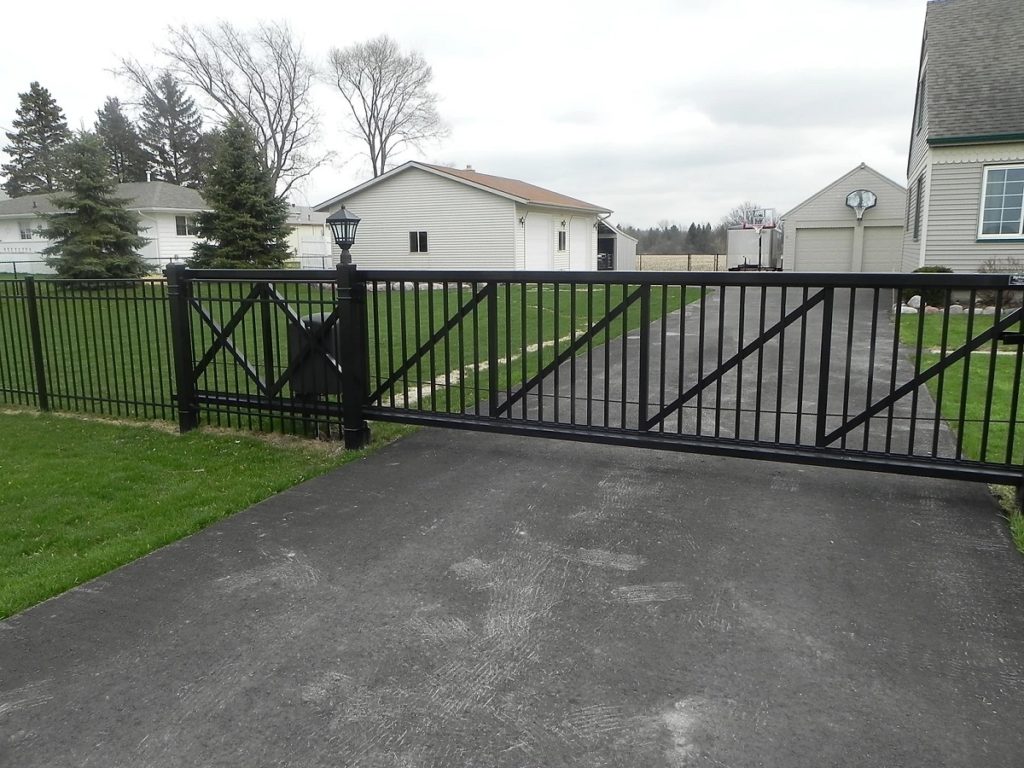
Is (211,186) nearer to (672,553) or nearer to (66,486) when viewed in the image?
(66,486)

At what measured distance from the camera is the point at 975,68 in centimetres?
1653

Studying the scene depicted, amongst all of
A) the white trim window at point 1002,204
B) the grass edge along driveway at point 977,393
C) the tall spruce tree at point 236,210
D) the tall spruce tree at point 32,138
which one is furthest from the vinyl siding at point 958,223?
the tall spruce tree at point 32,138

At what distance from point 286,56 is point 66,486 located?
131ft

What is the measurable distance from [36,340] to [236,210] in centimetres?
1808

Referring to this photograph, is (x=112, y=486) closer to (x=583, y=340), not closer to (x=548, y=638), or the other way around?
(x=583, y=340)

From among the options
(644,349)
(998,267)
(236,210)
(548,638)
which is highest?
(236,210)

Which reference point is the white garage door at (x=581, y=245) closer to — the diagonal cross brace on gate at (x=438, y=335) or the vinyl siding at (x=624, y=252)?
the vinyl siding at (x=624, y=252)

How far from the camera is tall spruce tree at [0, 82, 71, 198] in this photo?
54.8 m

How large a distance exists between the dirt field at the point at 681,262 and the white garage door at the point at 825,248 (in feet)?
45.0

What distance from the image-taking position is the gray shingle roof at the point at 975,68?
50.1 ft

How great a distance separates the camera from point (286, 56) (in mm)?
39438

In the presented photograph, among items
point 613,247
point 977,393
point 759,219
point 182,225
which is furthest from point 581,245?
point 977,393

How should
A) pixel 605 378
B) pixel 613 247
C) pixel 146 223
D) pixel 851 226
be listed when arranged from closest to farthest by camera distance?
pixel 605 378 → pixel 851 226 → pixel 146 223 → pixel 613 247

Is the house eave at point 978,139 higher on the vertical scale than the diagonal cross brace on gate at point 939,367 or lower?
higher
